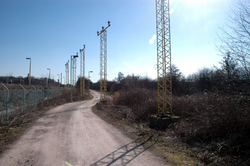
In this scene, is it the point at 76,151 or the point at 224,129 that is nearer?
the point at 76,151

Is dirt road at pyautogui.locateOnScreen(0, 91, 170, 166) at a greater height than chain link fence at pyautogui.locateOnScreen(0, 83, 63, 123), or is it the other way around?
chain link fence at pyautogui.locateOnScreen(0, 83, 63, 123)

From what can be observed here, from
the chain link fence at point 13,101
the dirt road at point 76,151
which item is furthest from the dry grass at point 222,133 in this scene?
the chain link fence at point 13,101

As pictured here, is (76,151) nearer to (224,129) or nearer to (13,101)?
(224,129)

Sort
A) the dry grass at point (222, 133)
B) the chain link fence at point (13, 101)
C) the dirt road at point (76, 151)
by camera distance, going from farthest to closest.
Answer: the chain link fence at point (13, 101) < the dry grass at point (222, 133) < the dirt road at point (76, 151)

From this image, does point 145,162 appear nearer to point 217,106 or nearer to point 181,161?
point 181,161

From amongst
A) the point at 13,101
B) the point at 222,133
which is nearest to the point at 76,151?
the point at 222,133

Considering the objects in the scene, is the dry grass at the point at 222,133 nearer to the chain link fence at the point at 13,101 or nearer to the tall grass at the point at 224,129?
the tall grass at the point at 224,129

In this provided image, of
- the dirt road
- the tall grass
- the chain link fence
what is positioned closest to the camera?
the dirt road

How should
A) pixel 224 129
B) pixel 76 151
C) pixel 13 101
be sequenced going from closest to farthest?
pixel 76 151 → pixel 224 129 → pixel 13 101

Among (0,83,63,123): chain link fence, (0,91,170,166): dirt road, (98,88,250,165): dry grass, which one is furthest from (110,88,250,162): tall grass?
(0,83,63,123): chain link fence

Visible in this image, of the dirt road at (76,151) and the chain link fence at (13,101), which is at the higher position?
the chain link fence at (13,101)

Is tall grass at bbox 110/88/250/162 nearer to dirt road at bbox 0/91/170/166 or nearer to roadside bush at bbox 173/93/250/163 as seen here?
roadside bush at bbox 173/93/250/163

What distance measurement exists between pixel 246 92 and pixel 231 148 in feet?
7.94

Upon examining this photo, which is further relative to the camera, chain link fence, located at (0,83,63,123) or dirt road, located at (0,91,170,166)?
chain link fence, located at (0,83,63,123)
